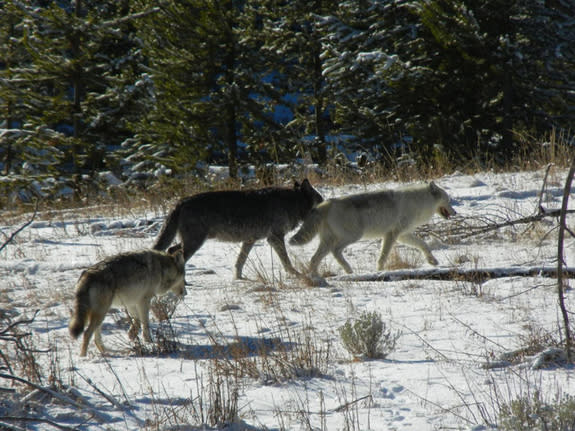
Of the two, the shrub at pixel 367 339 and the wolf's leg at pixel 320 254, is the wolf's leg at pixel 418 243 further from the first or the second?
the shrub at pixel 367 339

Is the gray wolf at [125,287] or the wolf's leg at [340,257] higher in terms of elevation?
the gray wolf at [125,287]

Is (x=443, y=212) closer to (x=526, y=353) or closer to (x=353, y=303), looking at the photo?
(x=353, y=303)

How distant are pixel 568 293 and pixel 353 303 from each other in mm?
2149

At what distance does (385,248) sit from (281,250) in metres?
1.53

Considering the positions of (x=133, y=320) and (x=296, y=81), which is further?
(x=296, y=81)

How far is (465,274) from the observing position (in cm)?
678

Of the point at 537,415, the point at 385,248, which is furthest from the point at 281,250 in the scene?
the point at 537,415

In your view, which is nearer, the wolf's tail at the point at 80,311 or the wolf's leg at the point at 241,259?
the wolf's tail at the point at 80,311

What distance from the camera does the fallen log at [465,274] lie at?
6358 mm

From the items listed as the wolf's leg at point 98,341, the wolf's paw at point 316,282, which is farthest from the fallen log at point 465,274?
the wolf's leg at point 98,341

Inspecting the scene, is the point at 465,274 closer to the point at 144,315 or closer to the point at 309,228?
the point at 309,228

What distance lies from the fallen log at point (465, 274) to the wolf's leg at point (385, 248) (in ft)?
3.86

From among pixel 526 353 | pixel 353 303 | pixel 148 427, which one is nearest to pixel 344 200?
pixel 353 303

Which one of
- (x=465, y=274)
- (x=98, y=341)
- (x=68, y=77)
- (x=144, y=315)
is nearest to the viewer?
(x=98, y=341)
